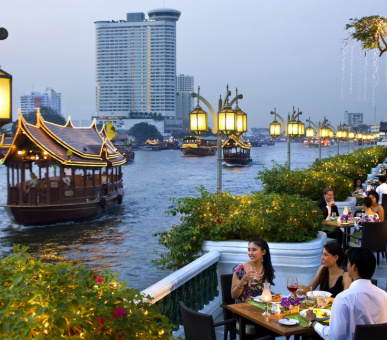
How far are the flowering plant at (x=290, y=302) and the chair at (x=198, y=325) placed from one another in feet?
3.18

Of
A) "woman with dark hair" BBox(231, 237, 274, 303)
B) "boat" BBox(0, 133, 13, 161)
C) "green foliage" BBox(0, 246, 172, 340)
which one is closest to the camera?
"green foliage" BBox(0, 246, 172, 340)

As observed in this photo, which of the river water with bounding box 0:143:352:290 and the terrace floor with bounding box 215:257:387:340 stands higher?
the terrace floor with bounding box 215:257:387:340

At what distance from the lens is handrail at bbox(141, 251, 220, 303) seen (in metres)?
4.84

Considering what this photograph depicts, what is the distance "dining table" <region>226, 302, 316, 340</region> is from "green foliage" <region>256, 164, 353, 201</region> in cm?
841

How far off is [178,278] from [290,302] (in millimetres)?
1078

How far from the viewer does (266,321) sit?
477 cm

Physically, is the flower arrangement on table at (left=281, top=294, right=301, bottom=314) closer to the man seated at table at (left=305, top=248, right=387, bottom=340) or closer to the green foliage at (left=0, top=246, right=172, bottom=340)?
the man seated at table at (left=305, top=248, right=387, bottom=340)

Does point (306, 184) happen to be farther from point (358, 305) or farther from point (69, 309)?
point (69, 309)

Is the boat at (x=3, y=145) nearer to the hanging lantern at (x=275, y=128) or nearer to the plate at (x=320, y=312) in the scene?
the hanging lantern at (x=275, y=128)

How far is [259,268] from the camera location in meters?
5.71

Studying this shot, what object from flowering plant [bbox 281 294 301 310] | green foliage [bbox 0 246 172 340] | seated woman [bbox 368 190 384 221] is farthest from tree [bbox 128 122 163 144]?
green foliage [bbox 0 246 172 340]

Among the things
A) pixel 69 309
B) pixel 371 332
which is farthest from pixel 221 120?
pixel 69 309

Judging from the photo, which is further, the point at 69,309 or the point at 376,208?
the point at 376,208

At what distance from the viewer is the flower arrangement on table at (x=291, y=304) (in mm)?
4945
